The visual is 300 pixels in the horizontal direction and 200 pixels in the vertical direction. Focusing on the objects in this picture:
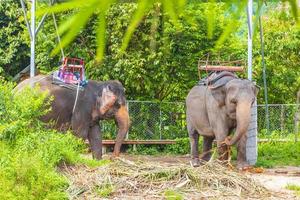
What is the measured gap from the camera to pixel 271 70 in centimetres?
1661

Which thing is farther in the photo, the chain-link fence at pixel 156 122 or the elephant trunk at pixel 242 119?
the chain-link fence at pixel 156 122

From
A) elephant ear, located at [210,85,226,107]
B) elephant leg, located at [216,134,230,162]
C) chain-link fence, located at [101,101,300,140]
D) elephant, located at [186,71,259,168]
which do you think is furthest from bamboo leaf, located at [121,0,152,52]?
chain-link fence, located at [101,101,300,140]

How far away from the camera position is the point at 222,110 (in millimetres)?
9469

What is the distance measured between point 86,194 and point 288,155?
6892 mm

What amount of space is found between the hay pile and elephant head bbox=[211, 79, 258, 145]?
2092mm

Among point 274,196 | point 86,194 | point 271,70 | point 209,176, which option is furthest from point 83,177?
point 271,70

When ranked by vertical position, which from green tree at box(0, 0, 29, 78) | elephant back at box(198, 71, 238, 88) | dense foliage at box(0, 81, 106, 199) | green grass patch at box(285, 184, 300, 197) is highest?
green tree at box(0, 0, 29, 78)

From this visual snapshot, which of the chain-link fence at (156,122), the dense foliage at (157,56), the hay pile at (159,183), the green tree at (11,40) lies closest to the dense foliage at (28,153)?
the hay pile at (159,183)

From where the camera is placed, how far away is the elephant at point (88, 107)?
1060 cm

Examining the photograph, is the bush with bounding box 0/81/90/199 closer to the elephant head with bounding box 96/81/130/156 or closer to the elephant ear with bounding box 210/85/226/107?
the elephant head with bounding box 96/81/130/156

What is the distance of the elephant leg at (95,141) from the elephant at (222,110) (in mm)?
1414

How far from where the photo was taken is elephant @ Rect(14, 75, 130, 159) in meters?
10.6

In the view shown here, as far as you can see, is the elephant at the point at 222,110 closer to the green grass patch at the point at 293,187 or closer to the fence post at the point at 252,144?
the fence post at the point at 252,144

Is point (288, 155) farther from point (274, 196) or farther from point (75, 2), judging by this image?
point (75, 2)
